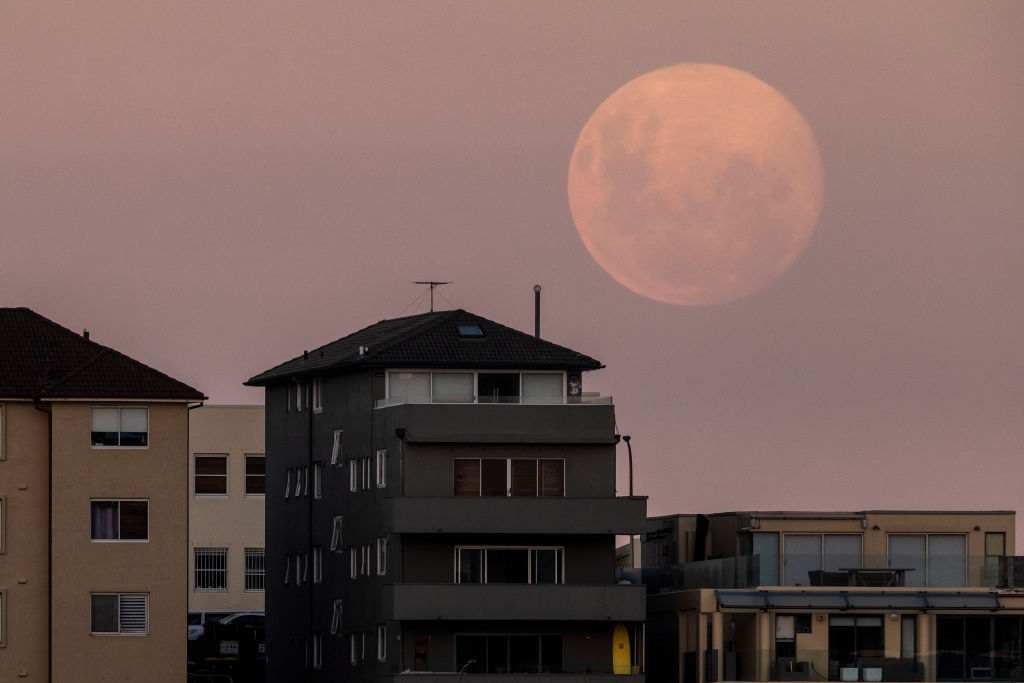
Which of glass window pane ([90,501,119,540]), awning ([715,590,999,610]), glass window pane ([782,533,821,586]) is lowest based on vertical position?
awning ([715,590,999,610])

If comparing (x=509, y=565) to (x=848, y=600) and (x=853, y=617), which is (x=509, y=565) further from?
(x=853, y=617)

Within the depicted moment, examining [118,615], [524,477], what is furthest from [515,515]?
[118,615]

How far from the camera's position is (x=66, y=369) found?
353 ft

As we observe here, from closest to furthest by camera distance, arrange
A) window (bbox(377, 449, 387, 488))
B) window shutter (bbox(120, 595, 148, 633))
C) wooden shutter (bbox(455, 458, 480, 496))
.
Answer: window shutter (bbox(120, 595, 148, 633)) → wooden shutter (bbox(455, 458, 480, 496)) → window (bbox(377, 449, 387, 488))

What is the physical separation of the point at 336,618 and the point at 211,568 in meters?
34.0

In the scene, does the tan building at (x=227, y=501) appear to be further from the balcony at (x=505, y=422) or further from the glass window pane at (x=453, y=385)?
the balcony at (x=505, y=422)

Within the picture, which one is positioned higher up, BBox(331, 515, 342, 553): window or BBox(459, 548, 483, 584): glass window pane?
BBox(331, 515, 342, 553): window

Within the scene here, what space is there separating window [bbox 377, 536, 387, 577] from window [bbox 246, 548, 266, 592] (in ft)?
127

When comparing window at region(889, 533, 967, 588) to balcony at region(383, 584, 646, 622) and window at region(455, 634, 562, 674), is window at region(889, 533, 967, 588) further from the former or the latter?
window at region(455, 634, 562, 674)

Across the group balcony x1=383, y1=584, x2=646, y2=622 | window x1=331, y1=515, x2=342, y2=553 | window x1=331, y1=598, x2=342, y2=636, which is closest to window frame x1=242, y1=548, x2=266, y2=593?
window x1=331, y1=515, x2=342, y2=553

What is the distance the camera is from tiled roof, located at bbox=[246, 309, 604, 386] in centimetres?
11600

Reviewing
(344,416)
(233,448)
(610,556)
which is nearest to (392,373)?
(344,416)

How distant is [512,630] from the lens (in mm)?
111812

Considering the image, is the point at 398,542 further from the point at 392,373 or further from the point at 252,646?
the point at 252,646
